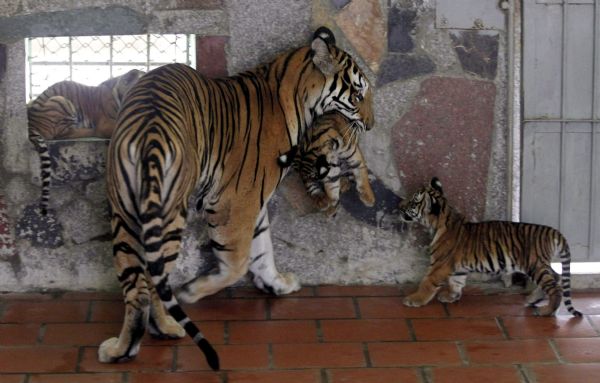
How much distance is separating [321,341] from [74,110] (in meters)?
1.73

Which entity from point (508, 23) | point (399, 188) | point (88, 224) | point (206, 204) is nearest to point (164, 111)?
point (206, 204)

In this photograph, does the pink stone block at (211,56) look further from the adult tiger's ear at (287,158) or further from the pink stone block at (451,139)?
the pink stone block at (451,139)

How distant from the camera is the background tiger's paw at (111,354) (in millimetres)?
5027

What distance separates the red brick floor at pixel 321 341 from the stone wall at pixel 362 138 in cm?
20

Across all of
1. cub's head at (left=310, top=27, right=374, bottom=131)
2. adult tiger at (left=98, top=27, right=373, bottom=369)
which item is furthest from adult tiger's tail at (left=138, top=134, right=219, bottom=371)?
cub's head at (left=310, top=27, right=374, bottom=131)

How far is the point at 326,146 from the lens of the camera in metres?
5.75

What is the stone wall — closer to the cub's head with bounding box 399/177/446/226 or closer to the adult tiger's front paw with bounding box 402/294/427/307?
the cub's head with bounding box 399/177/446/226

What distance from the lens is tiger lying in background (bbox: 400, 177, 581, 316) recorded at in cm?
566

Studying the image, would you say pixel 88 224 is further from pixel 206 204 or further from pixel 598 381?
pixel 598 381

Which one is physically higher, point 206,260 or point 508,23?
point 508,23

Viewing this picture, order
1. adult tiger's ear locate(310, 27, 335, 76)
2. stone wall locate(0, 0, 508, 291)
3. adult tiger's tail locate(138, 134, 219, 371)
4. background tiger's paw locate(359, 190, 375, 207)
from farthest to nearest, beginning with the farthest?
background tiger's paw locate(359, 190, 375, 207)
stone wall locate(0, 0, 508, 291)
adult tiger's ear locate(310, 27, 335, 76)
adult tiger's tail locate(138, 134, 219, 371)

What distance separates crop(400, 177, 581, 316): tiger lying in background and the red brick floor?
0.34 ft

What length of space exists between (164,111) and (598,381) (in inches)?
87.2

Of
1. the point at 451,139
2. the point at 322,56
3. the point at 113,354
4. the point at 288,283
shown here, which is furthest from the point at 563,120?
the point at 113,354
